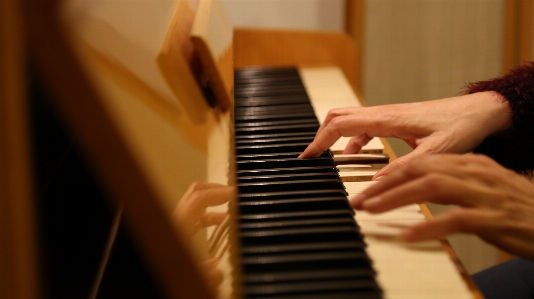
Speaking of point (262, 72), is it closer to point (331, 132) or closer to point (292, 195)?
point (331, 132)

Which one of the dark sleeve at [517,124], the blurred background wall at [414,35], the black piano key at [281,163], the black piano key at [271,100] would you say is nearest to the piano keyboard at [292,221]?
the black piano key at [281,163]

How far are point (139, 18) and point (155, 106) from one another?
172 millimetres

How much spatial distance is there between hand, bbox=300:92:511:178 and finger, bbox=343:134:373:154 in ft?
0.04

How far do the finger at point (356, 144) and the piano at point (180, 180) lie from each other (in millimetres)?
22

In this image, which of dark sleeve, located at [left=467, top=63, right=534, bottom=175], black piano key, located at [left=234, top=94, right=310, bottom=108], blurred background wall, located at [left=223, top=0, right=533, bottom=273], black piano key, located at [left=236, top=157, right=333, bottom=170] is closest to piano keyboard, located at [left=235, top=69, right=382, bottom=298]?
black piano key, located at [left=236, top=157, right=333, bottom=170]

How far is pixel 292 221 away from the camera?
1.98ft

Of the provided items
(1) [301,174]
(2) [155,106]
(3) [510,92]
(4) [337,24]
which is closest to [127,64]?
(2) [155,106]

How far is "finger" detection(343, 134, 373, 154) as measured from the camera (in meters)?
0.89

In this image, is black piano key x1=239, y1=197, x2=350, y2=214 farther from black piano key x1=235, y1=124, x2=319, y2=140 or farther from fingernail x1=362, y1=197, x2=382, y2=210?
black piano key x1=235, y1=124, x2=319, y2=140

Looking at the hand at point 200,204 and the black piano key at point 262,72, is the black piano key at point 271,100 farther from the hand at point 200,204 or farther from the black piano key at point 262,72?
the hand at point 200,204

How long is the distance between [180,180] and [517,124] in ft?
2.09

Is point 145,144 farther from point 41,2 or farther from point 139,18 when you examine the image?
point 139,18

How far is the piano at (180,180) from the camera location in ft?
1.18

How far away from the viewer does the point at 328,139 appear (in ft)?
2.65
